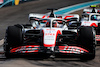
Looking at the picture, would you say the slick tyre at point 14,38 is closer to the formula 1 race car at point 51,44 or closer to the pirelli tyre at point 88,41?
the formula 1 race car at point 51,44

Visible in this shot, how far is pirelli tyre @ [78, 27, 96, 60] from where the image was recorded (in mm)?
8219

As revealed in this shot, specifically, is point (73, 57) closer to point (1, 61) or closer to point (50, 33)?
point (50, 33)

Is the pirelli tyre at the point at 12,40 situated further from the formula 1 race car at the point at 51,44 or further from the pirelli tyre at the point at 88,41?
the pirelli tyre at the point at 88,41

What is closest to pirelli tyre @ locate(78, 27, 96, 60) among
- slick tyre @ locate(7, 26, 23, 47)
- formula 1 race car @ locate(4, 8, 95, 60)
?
formula 1 race car @ locate(4, 8, 95, 60)

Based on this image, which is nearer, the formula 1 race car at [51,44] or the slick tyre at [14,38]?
the formula 1 race car at [51,44]

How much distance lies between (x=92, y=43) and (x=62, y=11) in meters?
18.2

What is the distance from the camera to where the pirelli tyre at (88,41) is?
8.22 meters

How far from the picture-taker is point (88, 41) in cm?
823

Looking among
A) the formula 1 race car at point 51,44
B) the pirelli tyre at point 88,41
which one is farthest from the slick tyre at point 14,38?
the pirelli tyre at point 88,41

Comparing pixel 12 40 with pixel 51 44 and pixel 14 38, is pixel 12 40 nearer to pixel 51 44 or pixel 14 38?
pixel 14 38

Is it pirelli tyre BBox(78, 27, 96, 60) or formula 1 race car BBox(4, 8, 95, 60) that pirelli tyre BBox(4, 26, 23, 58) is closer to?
formula 1 race car BBox(4, 8, 95, 60)

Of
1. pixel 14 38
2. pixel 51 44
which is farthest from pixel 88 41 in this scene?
pixel 14 38

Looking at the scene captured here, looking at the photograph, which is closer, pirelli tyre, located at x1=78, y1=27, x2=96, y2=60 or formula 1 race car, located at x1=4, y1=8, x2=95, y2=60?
formula 1 race car, located at x1=4, y1=8, x2=95, y2=60

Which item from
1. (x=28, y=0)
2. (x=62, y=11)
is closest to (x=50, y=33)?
(x=62, y=11)
